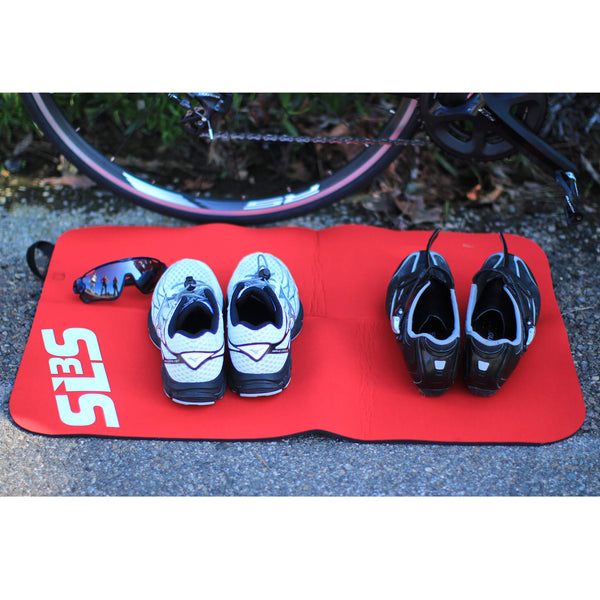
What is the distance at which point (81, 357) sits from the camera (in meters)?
1.93

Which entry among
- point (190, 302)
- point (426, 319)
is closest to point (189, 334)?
point (190, 302)

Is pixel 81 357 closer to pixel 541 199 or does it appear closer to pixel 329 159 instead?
pixel 329 159

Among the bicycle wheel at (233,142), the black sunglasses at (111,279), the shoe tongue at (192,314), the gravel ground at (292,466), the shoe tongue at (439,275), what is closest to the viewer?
the gravel ground at (292,466)

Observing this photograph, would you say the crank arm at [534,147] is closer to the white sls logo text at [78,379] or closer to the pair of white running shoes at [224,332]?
the pair of white running shoes at [224,332]

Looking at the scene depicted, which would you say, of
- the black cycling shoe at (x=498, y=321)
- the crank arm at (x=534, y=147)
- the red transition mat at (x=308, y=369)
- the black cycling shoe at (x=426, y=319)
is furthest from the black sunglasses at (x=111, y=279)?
the crank arm at (x=534, y=147)

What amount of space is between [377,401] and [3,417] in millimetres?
1081

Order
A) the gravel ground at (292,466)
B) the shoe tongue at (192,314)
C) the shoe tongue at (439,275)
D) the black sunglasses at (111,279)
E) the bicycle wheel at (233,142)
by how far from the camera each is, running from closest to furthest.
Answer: the gravel ground at (292,466), the shoe tongue at (192,314), the shoe tongue at (439,275), the black sunglasses at (111,279), the bicycle wheel at (233,142)

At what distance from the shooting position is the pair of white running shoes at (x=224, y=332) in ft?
5.61

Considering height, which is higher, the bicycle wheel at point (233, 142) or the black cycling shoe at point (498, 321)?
the bicycle wheel at point (233, 142)

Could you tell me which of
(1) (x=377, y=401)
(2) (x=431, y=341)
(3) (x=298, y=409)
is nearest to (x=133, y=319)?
(3) (x=298, y=409)

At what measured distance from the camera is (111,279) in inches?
80.0

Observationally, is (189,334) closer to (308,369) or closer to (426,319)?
(308,369)

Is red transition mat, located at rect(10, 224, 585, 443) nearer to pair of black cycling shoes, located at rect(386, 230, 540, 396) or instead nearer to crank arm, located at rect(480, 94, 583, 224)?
pair of black cycling shoes, located at rect(386, 230, 540, 396)

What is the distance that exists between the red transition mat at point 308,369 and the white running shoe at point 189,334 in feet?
0.26
